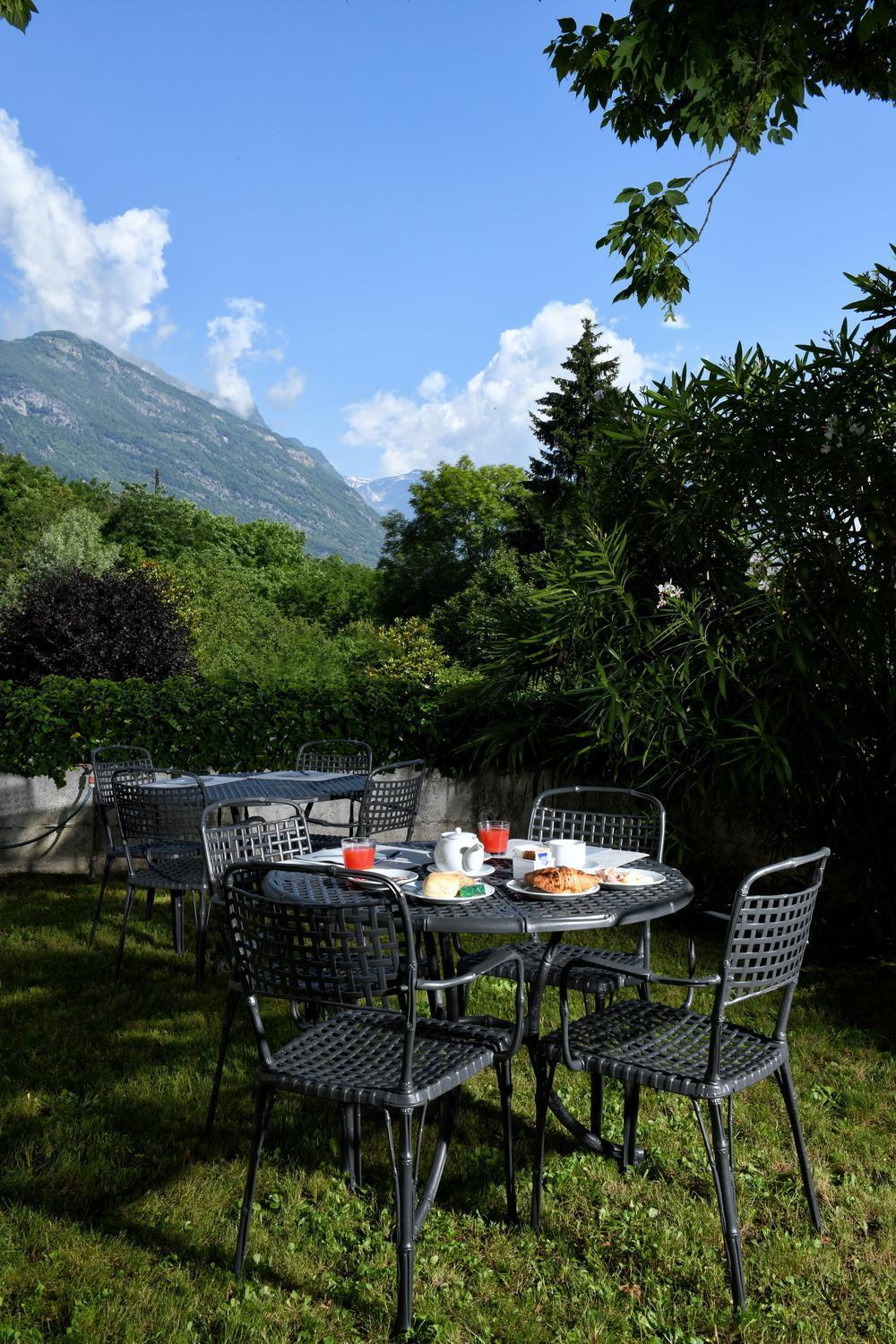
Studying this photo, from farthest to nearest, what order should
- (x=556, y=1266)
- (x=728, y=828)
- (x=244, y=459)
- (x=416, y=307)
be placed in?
1. (x=244, y=459)
2. (x=416, y=307)
3. (x=728, y=828)
4. (x=556, y=1266)

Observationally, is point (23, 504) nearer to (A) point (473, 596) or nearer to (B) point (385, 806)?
(A) point (473, 596)

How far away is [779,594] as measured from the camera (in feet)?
15.1

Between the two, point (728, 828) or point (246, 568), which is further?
point (246, 568)

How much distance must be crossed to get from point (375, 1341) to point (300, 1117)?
97cm

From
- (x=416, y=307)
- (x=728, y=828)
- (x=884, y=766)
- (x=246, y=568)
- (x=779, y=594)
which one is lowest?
(x=728, y=828)

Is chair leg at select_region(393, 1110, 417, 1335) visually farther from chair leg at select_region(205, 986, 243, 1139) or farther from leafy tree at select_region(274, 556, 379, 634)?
leafy tree at select_region(274, 556, 379, 634)

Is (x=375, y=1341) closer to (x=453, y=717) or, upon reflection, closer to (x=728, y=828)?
(x=728, y=828)

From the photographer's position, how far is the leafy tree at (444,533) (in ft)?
122

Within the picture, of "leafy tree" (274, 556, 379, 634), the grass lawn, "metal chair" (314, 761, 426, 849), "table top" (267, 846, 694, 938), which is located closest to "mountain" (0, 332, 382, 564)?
"leafy tree" (274, 556, 379, 634)

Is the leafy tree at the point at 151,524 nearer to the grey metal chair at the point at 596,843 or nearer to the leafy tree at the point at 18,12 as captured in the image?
the leafy tree at the point at 18,12

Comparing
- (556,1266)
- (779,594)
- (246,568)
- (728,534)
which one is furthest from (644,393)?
(246,568)

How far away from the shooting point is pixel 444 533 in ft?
125

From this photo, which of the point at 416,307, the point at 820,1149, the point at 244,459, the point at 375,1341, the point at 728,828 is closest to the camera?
the point at 375,1341

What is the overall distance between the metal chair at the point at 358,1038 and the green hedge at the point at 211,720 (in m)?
4.08
